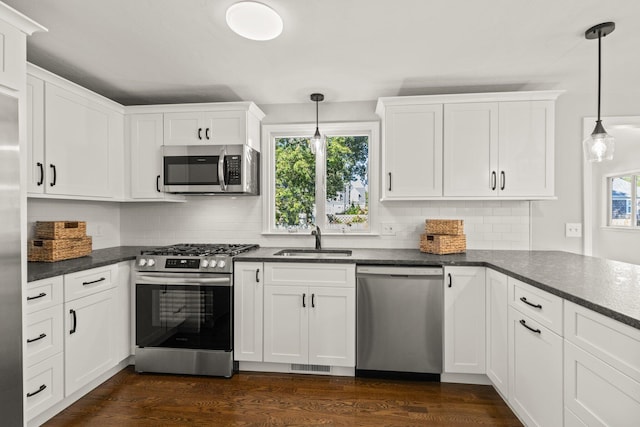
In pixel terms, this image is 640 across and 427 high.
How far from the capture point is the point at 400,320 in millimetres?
2545

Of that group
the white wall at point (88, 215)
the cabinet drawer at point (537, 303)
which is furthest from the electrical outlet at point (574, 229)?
the white wall at point (88, 215)

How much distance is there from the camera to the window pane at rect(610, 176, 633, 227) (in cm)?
611

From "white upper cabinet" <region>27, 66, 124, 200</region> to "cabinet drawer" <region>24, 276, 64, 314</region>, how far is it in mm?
650

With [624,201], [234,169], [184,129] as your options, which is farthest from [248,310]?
[624,201]

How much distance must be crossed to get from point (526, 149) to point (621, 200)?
515 centimetres

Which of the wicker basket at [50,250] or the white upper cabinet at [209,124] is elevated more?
the white upper cabinet at [209,124]

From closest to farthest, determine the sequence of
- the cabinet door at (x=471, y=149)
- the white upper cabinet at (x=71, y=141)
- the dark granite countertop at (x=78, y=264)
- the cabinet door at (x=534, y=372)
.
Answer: the cabinet door at (x=534, y=372), the dark granite countertop at (x=78, y=264), the white upper cabinet at (x=71, y=141), the cabinet door at (x=471, y=149)

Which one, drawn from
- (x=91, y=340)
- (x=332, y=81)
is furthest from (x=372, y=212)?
(x=91, y=340)

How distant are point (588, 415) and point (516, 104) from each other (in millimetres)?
2317

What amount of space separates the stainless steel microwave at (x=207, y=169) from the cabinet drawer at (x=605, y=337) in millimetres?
2435

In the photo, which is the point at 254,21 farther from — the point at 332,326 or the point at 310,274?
the point at 332,326

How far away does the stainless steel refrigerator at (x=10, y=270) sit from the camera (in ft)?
5.18

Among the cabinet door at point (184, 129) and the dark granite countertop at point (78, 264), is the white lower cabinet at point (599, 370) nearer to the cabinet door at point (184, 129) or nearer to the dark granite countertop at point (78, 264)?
the dark granite countertop at point (78, 264)

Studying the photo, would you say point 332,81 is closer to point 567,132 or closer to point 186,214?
point 186,214
